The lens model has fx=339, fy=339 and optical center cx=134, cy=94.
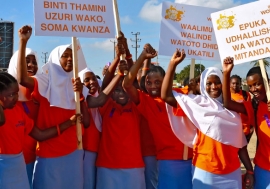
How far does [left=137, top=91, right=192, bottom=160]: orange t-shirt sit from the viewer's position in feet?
13.2

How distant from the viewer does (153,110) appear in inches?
160

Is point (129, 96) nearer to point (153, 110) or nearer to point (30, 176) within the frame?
point (153, 110)

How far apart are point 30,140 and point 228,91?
2.32 m

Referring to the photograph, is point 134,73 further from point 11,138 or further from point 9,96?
point 11,138

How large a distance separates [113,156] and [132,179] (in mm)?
350

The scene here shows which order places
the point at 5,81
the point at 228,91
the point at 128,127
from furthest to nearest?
the point at 128,127 → the point at 228,91 → the point at 5,81

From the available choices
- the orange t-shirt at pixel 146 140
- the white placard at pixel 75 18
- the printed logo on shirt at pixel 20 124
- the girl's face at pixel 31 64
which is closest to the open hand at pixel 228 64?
the orange t-shirt at pixel 146 140

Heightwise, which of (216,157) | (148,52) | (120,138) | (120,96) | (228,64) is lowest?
(216,157)

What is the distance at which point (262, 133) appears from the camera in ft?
12.1

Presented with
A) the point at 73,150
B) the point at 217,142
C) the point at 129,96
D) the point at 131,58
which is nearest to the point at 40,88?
the point at 73,150

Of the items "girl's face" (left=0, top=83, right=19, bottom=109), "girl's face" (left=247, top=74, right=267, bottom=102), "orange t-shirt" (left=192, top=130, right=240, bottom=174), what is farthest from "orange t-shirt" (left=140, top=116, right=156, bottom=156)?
"girl's face" (left=0, top=83, right=19, bottom=109)

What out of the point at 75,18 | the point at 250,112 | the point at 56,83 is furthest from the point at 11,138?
the point at 250,112

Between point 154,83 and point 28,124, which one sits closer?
point 28,124

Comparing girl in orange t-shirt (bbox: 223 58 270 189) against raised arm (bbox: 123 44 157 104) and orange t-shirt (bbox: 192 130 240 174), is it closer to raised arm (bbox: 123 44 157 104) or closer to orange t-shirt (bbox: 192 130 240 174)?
→ orange t-shirt (bbox: 192 130 240 174)
